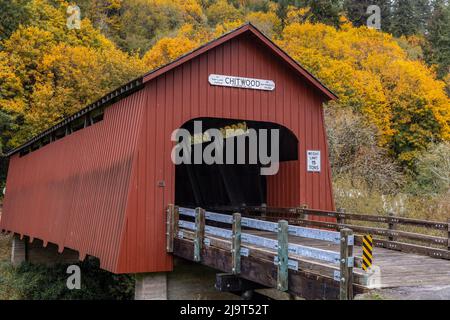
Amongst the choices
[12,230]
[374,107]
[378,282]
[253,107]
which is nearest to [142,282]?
[253,107]

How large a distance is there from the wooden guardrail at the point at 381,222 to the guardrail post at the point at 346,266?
31.4 inches

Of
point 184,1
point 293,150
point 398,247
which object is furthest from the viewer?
point 184,1

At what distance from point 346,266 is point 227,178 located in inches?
377

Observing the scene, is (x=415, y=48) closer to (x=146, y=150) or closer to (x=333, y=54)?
(x=333, y=54)

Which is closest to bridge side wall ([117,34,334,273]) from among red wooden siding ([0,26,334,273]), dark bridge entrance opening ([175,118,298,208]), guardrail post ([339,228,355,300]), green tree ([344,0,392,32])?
red wooden siding ([0,26,334,273])

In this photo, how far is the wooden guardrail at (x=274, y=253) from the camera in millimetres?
6203

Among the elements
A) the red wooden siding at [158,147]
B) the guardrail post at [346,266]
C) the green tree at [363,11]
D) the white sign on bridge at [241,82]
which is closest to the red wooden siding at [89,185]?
the red wooden siding at [158,147]

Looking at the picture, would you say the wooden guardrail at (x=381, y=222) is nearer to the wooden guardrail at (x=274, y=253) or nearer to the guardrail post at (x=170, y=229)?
the wooden guardrail at (x=274, y=253)

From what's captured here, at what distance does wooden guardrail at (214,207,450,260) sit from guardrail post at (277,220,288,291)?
1.00m

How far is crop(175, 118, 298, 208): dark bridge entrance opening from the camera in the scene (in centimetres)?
1417

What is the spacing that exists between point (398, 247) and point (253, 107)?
434cm

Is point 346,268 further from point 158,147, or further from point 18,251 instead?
point 18,251

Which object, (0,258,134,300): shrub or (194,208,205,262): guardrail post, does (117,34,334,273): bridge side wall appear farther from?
(0,258,134,300): shrub

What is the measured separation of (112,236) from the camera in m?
10.3
